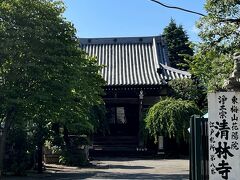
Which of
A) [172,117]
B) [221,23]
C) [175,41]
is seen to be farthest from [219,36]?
[175,41]

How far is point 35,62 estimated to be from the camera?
575 inches

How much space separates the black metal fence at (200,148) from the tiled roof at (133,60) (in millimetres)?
22769

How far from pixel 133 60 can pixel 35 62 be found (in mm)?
21474

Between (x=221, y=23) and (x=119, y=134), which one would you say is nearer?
(x=221, y=23)

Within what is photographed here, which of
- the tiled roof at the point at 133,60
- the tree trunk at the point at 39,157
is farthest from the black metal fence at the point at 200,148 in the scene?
the tiled roof at the point at 133,60

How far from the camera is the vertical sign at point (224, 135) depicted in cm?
772

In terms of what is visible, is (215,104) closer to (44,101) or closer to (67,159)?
(44,101)

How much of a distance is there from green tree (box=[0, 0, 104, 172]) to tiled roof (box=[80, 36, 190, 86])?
16049 millimetres

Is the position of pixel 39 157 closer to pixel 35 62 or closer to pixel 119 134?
pixel 35 62

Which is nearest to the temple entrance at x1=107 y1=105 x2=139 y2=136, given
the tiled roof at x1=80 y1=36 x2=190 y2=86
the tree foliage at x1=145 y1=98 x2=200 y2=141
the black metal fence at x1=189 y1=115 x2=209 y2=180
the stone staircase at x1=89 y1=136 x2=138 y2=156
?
the stone staircase at x1=89 y1=136 x2=138 y2=156

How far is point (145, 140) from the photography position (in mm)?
30062

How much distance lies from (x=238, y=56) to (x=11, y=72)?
9013 millimetres

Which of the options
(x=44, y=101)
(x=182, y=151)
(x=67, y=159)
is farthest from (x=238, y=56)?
(x=182, y=151)

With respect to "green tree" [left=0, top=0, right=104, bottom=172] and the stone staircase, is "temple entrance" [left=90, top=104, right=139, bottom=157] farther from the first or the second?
"green tree" [left=0, top=0, right=104, bottom=172]
